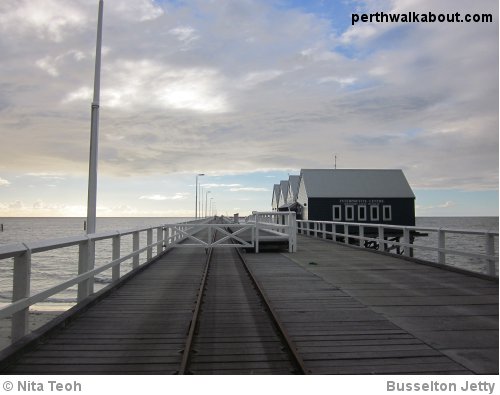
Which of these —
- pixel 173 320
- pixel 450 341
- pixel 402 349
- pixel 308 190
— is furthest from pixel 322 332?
pixel 308 190

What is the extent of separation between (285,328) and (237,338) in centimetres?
71

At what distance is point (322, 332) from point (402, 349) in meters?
1.09

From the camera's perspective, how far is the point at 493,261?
388 inches

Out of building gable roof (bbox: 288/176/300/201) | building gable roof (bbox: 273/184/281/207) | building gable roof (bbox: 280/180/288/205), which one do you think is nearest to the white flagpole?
building gable roof (bbox: 288/176/300/201)

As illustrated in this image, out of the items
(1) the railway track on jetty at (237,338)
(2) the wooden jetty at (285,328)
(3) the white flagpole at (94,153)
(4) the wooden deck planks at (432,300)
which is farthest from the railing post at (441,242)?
(3) the white flagpole at (94,153)

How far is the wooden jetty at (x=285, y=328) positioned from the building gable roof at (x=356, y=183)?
119 feet

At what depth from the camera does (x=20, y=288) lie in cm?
521

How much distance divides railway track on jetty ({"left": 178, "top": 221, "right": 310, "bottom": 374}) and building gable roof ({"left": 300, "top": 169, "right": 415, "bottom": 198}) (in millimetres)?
38490

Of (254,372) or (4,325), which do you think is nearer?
(254,372)

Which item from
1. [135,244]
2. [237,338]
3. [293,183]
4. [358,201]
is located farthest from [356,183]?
[237,338]

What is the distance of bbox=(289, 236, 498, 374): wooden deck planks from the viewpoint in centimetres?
529

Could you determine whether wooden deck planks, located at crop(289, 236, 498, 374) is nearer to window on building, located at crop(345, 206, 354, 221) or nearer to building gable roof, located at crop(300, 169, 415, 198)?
window on building, located at crop(345, 206, 354, 221)
